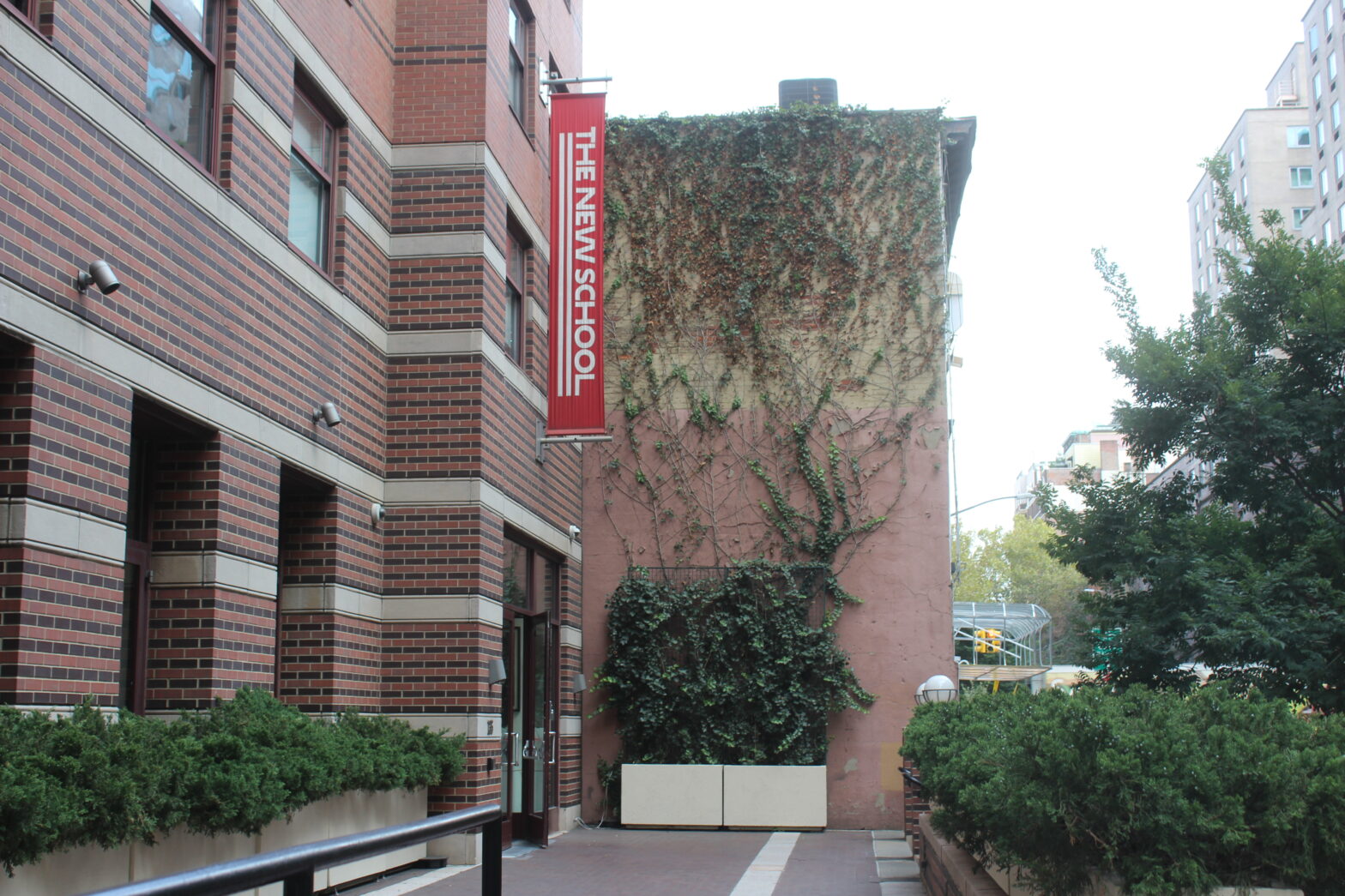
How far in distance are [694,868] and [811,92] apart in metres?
13.4

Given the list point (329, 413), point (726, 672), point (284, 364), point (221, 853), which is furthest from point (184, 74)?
point (726, 672)

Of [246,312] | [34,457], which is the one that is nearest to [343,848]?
[34,457]

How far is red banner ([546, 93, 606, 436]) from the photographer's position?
14.4m

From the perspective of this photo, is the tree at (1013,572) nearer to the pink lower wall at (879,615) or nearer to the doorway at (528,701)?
the pink lower wall at (879,615)

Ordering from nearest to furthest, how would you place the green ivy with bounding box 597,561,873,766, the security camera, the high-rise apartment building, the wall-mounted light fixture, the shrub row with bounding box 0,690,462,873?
the shrub row with bounding box 0,690,462,873
the security camera
the wall-mounted light fixture
the green ivy with bounding box 597,561,873,766
the high-rise apartment building

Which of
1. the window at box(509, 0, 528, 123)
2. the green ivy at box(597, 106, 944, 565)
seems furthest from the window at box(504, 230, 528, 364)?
the green ivy at box(597, 106, 944, 565)

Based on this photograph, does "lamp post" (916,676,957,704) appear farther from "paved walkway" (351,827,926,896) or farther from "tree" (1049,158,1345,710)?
"tree" (1049,158,1345,710)

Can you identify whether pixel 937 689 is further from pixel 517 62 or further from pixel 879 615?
pixel 517 62

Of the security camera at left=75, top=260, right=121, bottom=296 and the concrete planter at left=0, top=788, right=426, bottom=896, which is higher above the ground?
the security camera at left=75, top=260, right=121, bottom=296

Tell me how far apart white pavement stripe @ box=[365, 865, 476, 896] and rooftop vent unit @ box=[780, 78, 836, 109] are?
45.8 feet

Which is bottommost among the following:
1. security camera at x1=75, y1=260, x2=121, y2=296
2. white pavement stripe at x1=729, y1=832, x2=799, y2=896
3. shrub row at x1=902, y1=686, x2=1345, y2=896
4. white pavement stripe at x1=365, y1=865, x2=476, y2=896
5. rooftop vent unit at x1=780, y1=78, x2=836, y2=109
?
white pavement stripe at x1=729, y1=832, x2=799, y2=896

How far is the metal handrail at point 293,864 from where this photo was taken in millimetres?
1912

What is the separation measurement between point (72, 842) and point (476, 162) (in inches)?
328

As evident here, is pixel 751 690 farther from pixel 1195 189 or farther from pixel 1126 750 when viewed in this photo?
pixel 1195 189
